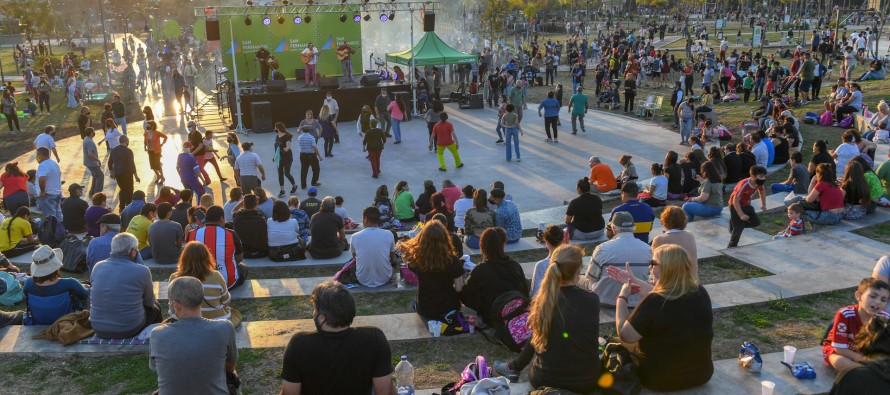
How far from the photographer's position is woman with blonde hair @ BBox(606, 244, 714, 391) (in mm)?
4895

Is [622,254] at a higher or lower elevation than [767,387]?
higher

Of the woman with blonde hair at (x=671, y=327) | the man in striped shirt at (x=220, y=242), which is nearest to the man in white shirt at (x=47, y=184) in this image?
the man in striped shirt at (x=220, y=242)

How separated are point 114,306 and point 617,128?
16455 millimetres

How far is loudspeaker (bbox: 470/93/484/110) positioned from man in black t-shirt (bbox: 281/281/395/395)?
20.6m

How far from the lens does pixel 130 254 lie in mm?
6473

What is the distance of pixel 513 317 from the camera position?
6.34 m

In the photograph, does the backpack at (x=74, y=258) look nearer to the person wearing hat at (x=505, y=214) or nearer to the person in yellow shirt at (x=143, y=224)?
the person in yellow shirt at (x=143, y=224)

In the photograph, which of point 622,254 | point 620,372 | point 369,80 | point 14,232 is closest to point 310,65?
point 369,80

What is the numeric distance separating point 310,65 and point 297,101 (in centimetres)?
368

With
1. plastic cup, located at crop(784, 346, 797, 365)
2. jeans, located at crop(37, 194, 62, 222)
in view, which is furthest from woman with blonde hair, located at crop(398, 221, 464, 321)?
jeans, located at crop(37, 194, 62, 222)

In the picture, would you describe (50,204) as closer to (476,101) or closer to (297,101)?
(297,101)

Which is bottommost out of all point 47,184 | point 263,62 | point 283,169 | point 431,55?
point 283,169

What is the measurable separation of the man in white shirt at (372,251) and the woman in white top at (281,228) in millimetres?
1679

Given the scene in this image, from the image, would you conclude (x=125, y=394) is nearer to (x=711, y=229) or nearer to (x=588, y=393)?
(x=588, y=393)
